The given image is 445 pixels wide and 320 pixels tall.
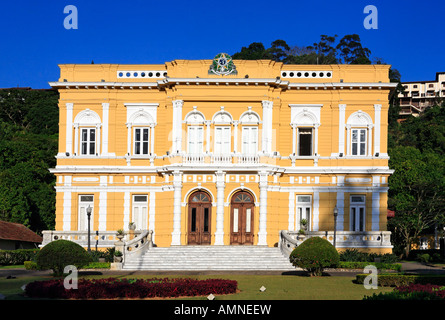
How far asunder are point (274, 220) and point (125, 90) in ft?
41.3

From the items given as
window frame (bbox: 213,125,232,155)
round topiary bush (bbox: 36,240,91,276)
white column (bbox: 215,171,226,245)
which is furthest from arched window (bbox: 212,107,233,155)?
round topiary bush (bbox: 36,240,91,276)

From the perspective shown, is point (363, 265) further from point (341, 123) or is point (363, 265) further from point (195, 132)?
point (195, 132)

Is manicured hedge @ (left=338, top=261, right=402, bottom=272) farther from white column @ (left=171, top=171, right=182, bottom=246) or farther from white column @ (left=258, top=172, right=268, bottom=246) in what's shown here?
white column @ (left=171, top=171, right=182, bottom=246)

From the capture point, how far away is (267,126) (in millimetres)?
45125

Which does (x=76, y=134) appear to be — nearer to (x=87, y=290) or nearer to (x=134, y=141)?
(x=134, y=141)

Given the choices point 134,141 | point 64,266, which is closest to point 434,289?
point 64,266

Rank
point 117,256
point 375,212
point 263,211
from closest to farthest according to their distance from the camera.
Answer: point 117,256
point 263,211
point 375,212

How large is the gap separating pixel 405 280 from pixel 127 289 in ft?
37.6

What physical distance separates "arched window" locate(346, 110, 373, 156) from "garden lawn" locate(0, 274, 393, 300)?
14313 mm

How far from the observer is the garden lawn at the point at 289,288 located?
25.6 m

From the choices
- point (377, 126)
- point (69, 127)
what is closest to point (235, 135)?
point (377, 126)

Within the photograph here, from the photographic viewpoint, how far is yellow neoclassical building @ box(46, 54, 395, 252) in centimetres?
4500
